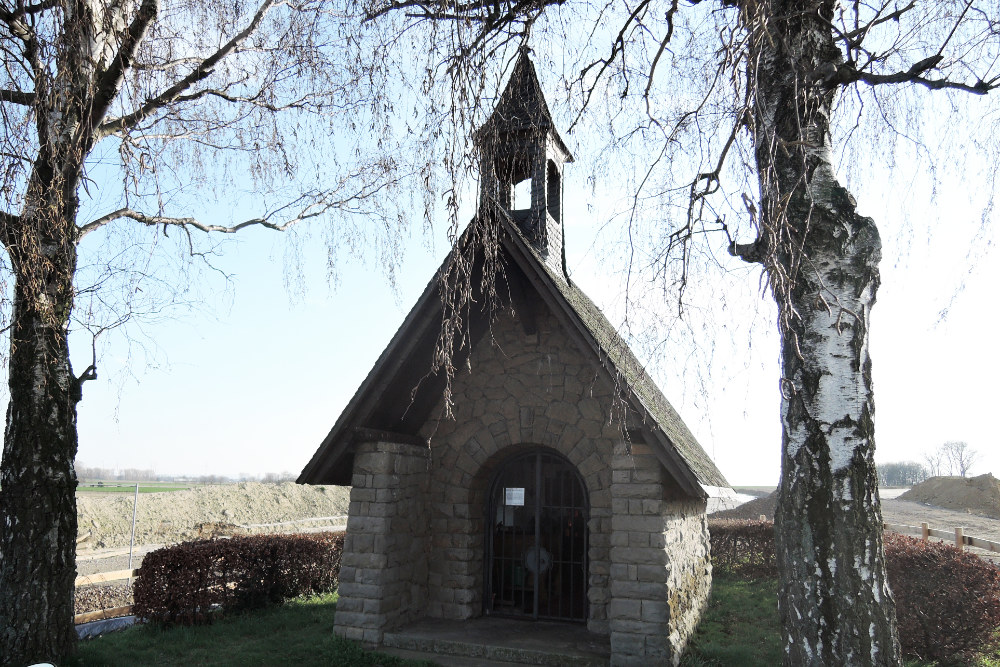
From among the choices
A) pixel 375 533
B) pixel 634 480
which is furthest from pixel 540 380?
pixel 375 533

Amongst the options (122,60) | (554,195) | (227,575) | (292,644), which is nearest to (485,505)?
(292,644)

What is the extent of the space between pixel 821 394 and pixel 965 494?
4007cm

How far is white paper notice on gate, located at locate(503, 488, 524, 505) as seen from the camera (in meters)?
8.37

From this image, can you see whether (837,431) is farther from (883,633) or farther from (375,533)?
(375,533)

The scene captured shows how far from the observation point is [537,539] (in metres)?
8.05

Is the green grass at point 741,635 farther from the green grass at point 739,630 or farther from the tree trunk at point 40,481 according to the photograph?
the tree trunk at point 40,481

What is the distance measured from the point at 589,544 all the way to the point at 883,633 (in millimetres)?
4435

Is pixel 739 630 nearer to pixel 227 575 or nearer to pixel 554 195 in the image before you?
pixel 554 195

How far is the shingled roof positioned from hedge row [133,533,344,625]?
2157mm

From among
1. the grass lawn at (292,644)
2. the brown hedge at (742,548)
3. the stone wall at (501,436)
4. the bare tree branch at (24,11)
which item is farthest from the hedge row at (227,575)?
the brown hedge at (742,548)

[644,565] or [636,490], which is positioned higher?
[636,490]

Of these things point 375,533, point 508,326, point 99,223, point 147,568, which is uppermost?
point 99,223

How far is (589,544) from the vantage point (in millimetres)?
7668

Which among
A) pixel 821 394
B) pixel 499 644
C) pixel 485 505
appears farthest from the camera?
pixel 485 505
